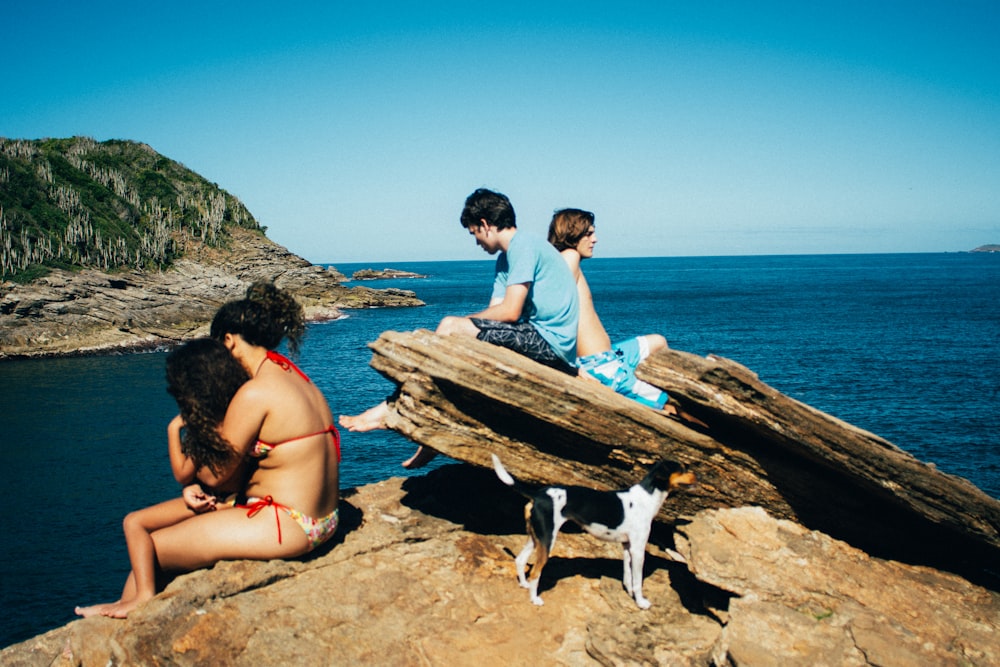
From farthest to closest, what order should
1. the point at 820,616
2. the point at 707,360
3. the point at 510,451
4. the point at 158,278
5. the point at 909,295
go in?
the point at 909,295 → the point at 158,278 → the point at 510,451 → the point at 707,360 → the point at 820,616

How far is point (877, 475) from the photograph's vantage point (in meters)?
6.76

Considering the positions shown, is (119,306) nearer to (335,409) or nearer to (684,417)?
(335,409)

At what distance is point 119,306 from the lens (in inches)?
2274

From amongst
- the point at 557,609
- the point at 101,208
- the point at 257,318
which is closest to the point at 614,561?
the point at 557,609

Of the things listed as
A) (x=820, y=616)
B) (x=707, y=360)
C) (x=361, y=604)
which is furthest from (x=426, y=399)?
(x=820, y=616)

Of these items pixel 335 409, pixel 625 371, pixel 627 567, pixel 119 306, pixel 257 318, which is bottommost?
pixel 335 409

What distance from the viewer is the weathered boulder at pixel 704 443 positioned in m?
6.71

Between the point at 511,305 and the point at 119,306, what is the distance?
204 ft

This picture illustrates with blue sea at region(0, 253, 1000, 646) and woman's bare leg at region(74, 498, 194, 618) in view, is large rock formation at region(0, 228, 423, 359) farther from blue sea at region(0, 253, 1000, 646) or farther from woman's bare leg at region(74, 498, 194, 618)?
woman's bare leg at region(74, 498, 194, 618)

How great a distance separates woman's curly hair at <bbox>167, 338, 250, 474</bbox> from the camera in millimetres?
5469

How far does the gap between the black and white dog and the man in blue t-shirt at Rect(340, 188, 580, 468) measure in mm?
1731

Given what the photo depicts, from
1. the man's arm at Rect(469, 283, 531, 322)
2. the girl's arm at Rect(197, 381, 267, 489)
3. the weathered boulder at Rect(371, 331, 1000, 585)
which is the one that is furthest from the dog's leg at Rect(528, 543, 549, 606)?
the girl's arm at Rect(197, 381, 267, 489)

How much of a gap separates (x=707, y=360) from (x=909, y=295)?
110m

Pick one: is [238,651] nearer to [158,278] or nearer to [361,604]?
[361,604]
